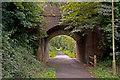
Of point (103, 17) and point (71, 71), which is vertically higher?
point (103, 17)

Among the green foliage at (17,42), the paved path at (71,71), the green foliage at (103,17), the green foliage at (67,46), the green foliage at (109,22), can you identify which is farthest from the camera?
the green foliage at (67,46)

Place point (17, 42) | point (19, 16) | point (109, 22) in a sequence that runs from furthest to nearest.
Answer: point (109, 22)
point (17, 42)
point (19, 16)

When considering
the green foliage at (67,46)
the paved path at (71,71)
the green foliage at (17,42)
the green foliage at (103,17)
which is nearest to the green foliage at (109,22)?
the green foliage at (103,17)

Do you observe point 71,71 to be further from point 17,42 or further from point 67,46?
point 67,46

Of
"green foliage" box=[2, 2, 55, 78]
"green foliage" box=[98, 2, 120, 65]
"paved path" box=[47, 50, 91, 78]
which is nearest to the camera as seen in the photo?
"green foliage" box=[2, 2, 55, 78]

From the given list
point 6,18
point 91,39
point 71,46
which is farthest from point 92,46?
point 71,46

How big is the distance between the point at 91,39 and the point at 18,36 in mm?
6681

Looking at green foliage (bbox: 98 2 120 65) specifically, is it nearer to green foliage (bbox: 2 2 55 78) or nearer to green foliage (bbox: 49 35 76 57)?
green foliage (bbox: 2 2 55 78)

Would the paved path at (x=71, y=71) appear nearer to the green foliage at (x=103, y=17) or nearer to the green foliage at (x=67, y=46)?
the green foliage at (x=103, y=17)

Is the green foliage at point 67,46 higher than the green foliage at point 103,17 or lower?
lower

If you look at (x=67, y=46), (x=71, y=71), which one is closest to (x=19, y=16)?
(x=71, y=71)

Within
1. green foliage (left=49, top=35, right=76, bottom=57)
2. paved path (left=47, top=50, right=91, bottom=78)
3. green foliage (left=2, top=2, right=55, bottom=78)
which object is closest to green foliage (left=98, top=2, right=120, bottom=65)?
paved path (left=47, top=50, right=91, bottom=78)

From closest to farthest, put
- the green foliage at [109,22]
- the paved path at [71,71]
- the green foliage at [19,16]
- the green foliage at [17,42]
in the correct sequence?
1. the green foliage at [17,42]
2. the green foliage at [19,16]
3. the paved path at [71,71]
4. the green foliage at [109,22]

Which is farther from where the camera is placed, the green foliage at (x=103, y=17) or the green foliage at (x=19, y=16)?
the green foliage at (x=103, y=17)
